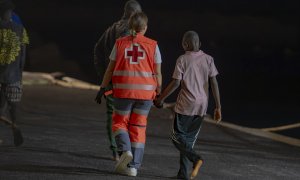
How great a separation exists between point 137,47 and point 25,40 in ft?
6.81

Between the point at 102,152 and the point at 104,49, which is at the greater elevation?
the point at 104,49

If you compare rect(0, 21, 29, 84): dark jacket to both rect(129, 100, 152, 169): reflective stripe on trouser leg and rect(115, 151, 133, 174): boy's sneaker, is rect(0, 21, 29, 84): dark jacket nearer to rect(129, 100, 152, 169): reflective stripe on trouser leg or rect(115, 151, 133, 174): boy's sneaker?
rect(129, 100, 152, 169): reflective stripe on trouser leg

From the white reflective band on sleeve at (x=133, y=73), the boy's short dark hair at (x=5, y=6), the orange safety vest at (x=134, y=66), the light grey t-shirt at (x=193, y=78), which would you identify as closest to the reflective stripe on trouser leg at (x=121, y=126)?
the orange safety vest at (x=134, y=66)

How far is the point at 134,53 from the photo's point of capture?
26.2ft

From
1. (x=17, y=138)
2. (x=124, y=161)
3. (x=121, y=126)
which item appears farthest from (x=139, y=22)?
(x=17, y=138)

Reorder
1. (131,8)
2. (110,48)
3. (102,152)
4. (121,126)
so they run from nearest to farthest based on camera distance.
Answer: (121,126) < (131,8) < (110,48) < (102,152)

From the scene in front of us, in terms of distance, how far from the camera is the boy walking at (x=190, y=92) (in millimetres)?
7961

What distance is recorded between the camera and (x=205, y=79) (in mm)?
8047

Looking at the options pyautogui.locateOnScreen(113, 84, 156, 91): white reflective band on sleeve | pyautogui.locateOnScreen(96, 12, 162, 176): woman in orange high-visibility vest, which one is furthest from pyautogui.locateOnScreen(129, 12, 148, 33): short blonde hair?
pyautogui.locateOnScreen(113, 84, 156, 91): white reflective band on sleeve

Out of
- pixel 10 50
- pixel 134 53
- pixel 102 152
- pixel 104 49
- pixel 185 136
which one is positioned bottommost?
pixel 102 152

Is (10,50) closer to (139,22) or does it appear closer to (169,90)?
(139,22)

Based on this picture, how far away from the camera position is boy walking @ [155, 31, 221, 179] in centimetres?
796

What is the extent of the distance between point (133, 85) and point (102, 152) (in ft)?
6.88

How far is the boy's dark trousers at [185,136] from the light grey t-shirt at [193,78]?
0.09 m
